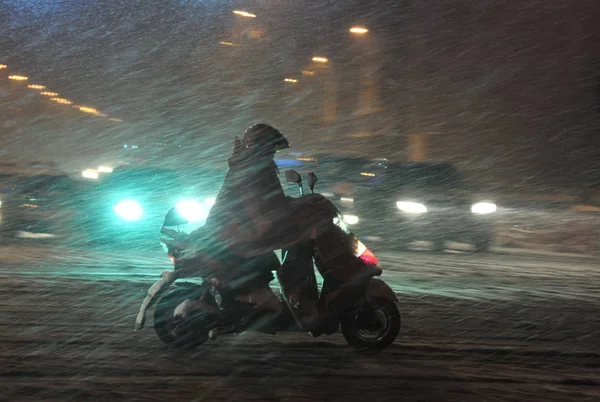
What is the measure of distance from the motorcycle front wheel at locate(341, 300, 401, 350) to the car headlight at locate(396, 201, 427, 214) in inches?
502

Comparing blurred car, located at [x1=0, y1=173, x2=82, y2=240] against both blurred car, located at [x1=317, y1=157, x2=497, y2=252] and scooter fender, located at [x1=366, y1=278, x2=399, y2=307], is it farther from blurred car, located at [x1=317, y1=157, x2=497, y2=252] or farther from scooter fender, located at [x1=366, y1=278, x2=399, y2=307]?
scooter fender, located at [x1=366, y1=278, x2=399, y2=307]

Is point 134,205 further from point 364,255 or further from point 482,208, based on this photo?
point 364,255

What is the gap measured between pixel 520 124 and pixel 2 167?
1920 centimetres

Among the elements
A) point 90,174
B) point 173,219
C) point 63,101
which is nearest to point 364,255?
point 173,219

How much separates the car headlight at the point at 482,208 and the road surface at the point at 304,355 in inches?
291

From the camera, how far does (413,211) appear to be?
19750mm

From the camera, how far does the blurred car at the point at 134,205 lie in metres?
19.0

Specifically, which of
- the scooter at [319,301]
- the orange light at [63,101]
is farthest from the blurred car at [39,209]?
the scooter at [319,301]

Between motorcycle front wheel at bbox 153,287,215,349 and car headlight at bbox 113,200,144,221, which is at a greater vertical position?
car headlight at bbox 113,200,144,221

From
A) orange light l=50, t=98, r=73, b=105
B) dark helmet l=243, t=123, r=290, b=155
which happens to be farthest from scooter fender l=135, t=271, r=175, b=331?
orange light l=50, t=98, r=73, b=105

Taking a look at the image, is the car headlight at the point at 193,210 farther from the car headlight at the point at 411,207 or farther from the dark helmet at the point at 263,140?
the dark helmet at the point at 263,140

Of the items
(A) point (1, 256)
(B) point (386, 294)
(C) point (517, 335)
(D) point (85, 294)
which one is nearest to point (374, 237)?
(A) point (1, 256)

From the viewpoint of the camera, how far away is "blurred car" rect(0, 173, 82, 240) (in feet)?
64.2

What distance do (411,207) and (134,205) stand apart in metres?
6.29
